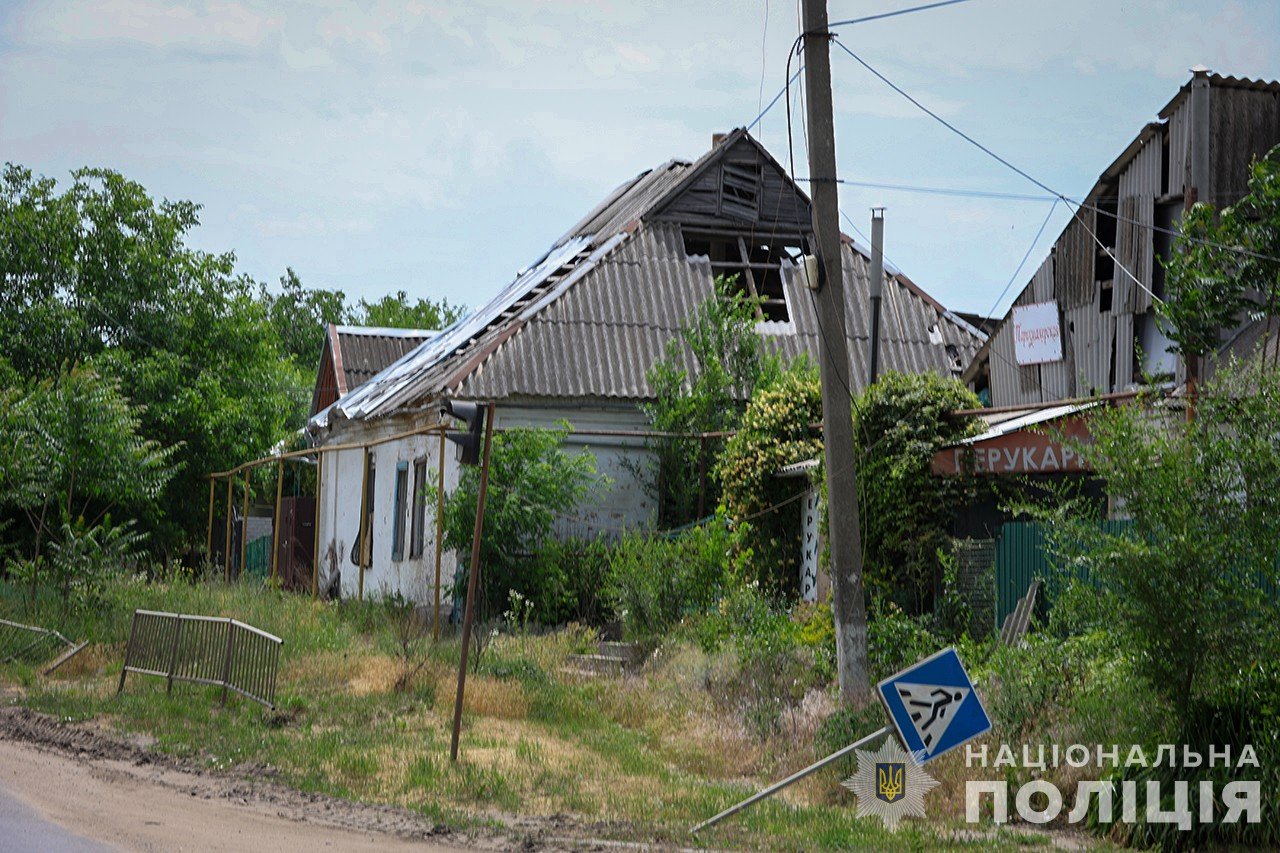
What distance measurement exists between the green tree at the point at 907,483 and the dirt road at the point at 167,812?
6.74 metres

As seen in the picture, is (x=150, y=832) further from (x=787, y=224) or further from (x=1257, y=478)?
(x=787, y=224)

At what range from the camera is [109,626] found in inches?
695

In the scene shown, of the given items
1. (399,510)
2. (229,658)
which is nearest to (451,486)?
(399,510)

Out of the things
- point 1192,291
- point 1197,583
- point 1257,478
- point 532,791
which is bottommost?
point 532,791

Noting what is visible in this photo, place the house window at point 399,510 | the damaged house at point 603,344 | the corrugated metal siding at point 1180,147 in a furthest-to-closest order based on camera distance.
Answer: the house window at point 399,510, the damaged house at point 603,344, the corrugated metal siding at point 1180,147

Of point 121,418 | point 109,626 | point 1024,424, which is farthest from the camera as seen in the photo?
point 121,418

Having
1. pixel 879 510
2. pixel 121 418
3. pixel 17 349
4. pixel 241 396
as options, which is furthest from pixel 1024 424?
pixel 17 349

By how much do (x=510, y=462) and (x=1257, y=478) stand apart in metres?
11.4

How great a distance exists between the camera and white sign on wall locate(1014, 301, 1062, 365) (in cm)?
2217

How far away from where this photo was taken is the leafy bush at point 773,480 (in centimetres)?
1744

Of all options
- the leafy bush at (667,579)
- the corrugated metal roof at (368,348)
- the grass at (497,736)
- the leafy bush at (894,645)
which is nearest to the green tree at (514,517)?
the grass at (497,736)

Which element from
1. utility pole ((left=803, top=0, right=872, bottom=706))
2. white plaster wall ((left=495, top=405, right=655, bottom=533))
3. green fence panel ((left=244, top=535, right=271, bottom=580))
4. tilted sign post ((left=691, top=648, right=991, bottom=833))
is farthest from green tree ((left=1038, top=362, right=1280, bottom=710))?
green fence panel ((left=244, top=535, right=271, bottom=580))

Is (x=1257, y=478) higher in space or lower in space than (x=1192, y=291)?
lower

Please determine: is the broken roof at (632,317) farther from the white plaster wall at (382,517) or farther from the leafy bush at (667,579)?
the leafy bush at (667,579)
